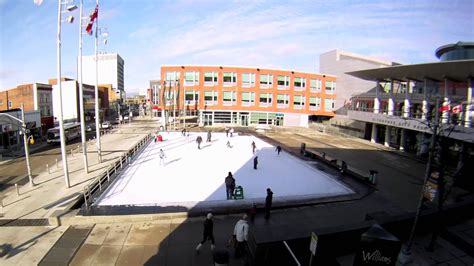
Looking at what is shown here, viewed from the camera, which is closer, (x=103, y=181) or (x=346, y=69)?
(x=103, y=181)

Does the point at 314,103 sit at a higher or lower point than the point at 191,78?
lower

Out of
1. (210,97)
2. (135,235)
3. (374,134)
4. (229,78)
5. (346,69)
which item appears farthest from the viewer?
(346,69)

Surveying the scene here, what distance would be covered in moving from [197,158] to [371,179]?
559 inches

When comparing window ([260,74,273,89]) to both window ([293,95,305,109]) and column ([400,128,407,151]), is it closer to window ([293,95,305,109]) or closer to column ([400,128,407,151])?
window ([293,95,305,109])

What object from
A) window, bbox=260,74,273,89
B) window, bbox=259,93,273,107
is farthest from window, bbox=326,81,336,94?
window, bbox=259,93,273,107

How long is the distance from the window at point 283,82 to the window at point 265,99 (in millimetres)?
3217

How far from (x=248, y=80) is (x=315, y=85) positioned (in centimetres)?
1623

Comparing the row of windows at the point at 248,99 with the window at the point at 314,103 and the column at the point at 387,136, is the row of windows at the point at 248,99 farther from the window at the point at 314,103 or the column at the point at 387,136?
the column at the point at 387,136

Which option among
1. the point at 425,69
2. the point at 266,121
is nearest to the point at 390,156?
the point at 425,69

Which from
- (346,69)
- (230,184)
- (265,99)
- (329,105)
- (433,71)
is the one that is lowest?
(230,184)

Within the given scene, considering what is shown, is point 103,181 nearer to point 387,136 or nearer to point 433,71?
point 433,71

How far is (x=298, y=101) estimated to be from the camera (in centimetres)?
6244

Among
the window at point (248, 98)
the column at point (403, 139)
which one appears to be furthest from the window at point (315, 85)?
the column at point (403, 139)

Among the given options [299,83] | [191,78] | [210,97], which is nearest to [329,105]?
[299,83]
